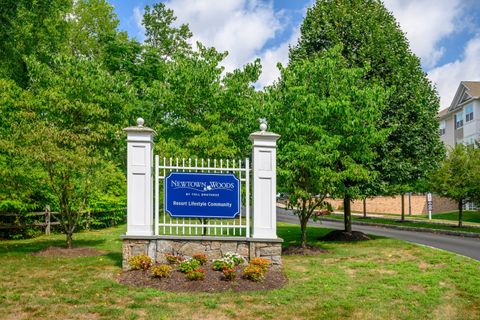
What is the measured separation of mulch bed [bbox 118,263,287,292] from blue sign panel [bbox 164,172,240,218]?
4.52ft

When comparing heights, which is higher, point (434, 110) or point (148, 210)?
point (434, 110)

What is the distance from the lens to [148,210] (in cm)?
1041

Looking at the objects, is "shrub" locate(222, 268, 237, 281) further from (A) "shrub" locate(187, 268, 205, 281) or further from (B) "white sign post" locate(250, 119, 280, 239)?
(B) "white sign post" locate(250, 119, 280, 239)

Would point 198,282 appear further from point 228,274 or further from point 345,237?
point 345,237

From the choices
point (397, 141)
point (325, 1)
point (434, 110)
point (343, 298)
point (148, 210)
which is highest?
point (325, 1)

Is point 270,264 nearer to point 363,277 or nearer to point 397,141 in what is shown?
point 363,277

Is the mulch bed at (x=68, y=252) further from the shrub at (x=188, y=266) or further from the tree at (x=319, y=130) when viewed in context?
the tree at (x=319, y=130)

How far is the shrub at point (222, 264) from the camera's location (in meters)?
9.68

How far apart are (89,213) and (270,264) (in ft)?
46.8

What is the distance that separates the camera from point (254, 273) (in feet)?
30.8

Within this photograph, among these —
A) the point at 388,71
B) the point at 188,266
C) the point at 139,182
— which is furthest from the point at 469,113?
the point at 188,266

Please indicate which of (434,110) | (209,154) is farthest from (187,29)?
(209,154)

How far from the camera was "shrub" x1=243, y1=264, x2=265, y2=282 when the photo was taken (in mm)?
9383

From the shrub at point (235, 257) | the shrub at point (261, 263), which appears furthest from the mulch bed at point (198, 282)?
the shrub at point (235, 257)
